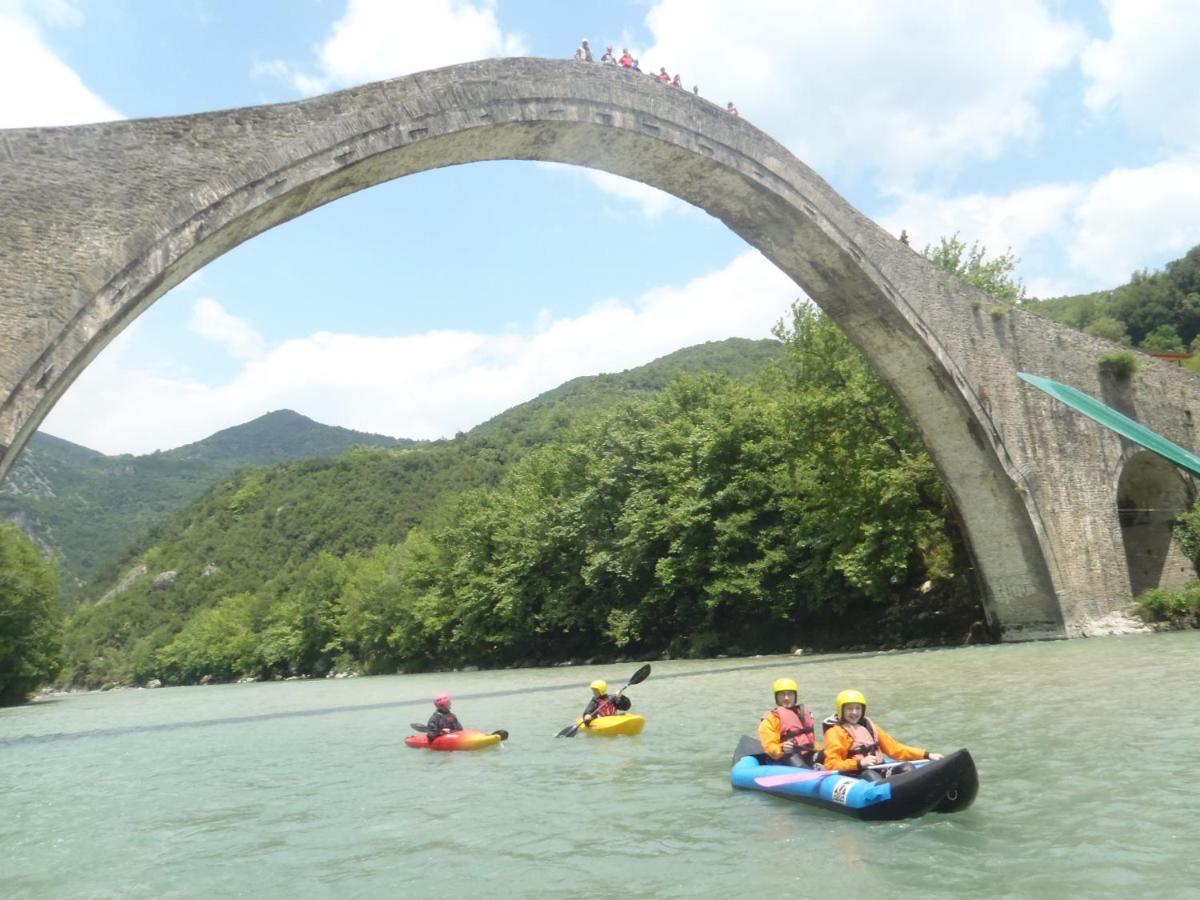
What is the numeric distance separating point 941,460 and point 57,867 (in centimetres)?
1603

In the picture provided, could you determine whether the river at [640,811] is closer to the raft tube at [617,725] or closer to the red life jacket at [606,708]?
the raft tube at [617,725]

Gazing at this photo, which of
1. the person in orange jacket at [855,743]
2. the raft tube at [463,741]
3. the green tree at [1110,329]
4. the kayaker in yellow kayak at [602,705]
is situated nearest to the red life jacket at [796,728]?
the person in orange jacket at [855,743]

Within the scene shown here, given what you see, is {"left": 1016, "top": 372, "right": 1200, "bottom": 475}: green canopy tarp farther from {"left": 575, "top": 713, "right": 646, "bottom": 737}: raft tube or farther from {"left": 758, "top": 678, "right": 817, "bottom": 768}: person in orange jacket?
{"left": 758, "top": 678, "right": 817, "bottom": 768}: person in orange jacket

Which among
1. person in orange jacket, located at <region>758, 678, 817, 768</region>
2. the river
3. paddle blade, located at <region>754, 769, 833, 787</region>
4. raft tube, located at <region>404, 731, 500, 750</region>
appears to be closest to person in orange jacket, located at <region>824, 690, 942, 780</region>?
paddle blade, located at <region>754, 769, 833, 787</region>

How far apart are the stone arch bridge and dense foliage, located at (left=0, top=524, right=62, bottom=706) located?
81.2ft

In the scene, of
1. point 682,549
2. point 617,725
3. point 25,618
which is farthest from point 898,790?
point 25,618

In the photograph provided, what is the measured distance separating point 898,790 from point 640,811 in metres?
1.93

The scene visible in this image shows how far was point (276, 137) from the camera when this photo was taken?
35.9ft

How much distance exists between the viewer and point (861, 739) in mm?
6754

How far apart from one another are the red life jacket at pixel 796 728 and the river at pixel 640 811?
55cm

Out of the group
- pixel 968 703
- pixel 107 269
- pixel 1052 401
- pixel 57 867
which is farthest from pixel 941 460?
pixel 57 867

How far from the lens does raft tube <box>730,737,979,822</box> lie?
5.88m

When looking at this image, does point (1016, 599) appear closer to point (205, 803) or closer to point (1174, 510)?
point (1174, 510)

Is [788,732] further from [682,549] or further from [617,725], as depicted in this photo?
[682,549]
